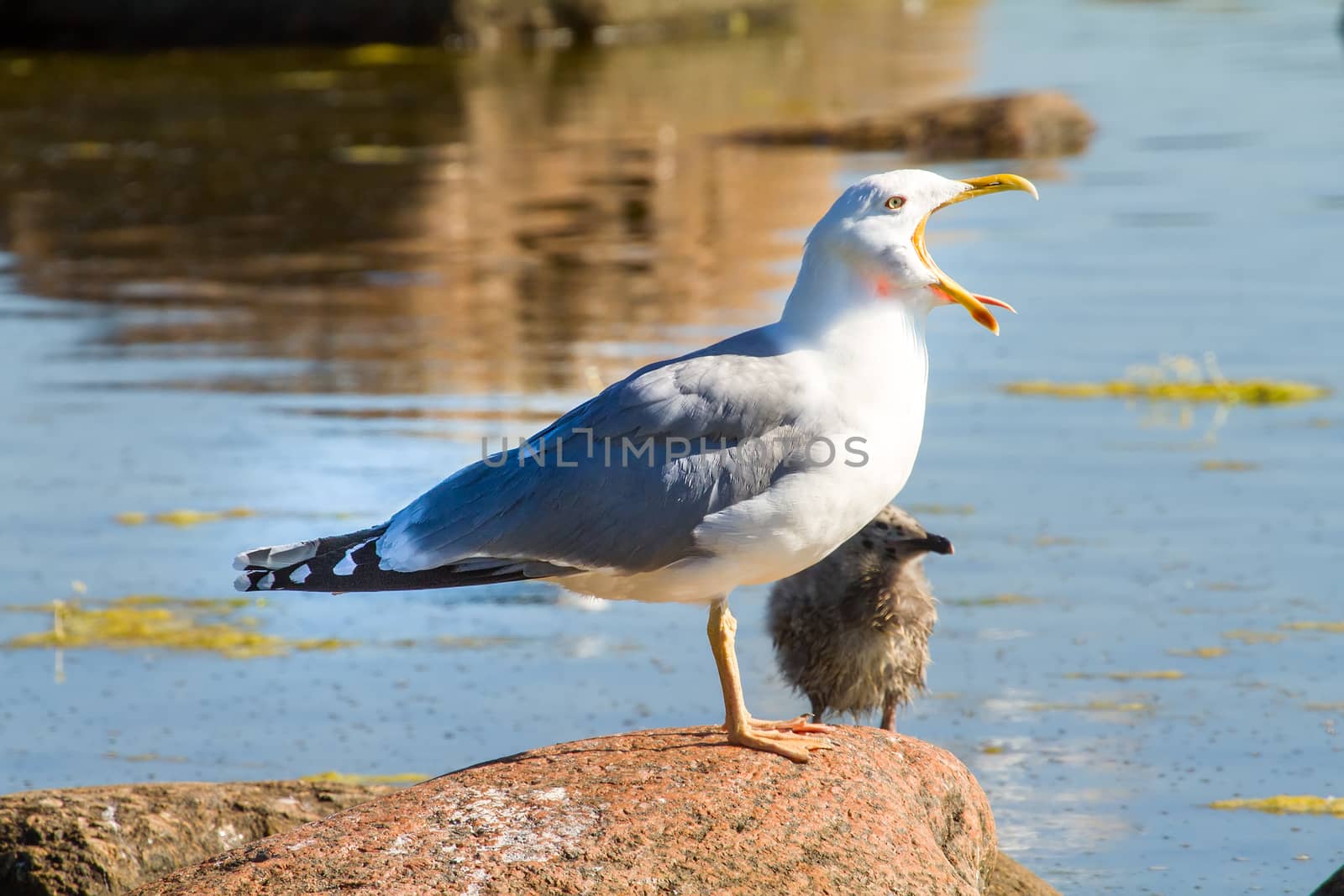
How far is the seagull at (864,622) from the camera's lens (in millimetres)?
6207

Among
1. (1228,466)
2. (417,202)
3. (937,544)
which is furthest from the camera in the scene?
(417,202)

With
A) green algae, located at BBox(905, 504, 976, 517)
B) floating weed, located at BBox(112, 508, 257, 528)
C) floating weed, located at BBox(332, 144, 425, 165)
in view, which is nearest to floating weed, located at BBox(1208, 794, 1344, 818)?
green algae, located at BBox(905, 504, 976, 517)

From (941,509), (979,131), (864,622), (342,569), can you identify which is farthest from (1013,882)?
(979,131)

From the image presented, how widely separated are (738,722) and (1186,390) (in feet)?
20.9

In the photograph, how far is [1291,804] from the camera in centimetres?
595

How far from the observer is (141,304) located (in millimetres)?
13344

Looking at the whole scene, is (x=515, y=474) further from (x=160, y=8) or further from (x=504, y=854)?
(x=160, y=8)

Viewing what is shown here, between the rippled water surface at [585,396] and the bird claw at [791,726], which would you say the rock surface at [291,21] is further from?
the bird claw at [791,726]

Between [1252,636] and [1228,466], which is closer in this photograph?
[1252,636]

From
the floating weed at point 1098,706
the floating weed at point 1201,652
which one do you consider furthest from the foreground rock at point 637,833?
the floating weed at point 1201,652

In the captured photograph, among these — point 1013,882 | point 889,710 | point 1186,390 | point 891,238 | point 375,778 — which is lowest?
point 375,778

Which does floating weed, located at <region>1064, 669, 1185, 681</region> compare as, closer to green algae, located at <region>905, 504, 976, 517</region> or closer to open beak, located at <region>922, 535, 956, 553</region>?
open beak, located at <region>922, 535, 956, 553</region>

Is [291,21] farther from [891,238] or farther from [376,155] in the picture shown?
[891,238]

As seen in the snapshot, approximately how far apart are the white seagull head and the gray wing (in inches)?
11.5
